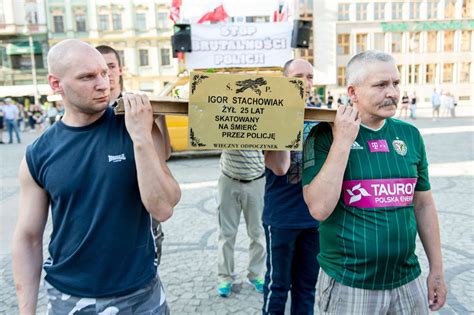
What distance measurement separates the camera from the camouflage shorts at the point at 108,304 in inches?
68.4

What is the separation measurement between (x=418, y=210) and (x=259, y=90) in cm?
106

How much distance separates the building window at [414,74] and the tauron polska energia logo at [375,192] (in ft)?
160

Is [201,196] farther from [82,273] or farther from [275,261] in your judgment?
[82,273]

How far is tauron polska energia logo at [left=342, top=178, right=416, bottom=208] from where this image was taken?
6.15 feet

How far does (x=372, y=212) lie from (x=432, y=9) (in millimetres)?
53121

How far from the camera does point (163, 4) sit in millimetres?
45688

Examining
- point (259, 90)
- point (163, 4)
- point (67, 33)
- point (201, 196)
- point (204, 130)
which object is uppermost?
point (163, 4)

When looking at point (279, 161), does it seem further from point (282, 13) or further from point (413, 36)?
point (413, 36)

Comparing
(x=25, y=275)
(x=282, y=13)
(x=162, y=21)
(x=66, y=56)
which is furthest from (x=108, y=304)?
(x=162, y=21)

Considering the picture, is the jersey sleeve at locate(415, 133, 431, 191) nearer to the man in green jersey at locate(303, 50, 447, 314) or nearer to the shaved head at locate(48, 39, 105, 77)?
the man in green jersey at locate(303, 50, 447, 314)

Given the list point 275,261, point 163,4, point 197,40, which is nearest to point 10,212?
point 197,40

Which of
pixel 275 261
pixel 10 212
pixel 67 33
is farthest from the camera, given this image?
pixel 67 33

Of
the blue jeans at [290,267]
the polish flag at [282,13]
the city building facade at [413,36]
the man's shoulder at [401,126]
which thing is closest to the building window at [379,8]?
the city building facade at [413,36]

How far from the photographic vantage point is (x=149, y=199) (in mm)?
1681
